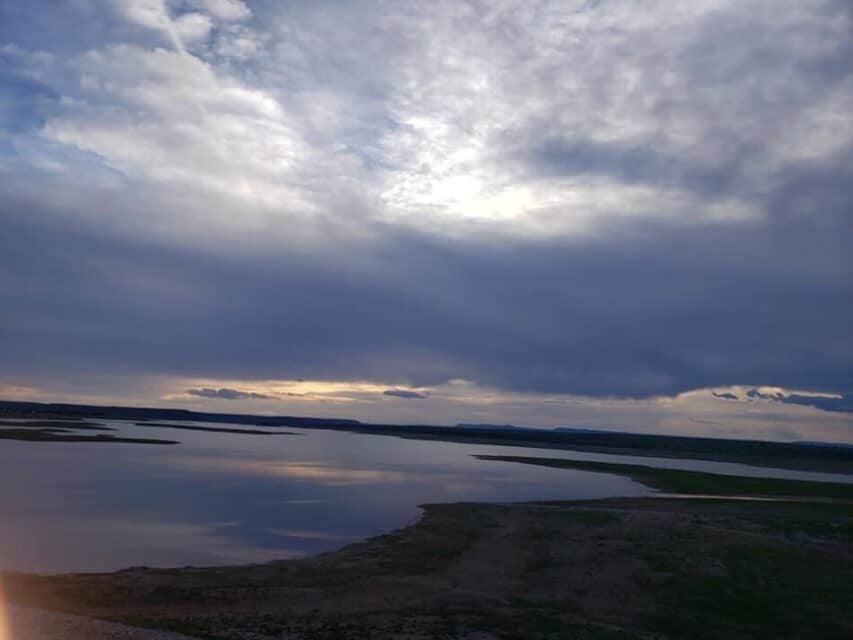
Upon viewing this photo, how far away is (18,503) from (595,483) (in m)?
46.6

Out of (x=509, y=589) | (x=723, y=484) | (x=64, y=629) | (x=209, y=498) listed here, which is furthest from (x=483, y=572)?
(x=723, y=484)

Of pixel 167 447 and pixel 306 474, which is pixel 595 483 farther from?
pixel 167 447

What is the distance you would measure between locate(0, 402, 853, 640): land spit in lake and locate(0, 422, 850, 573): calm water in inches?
13.8

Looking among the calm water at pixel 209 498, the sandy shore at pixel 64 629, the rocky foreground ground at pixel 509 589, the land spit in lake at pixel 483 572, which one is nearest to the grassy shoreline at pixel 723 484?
the calm water at pixel 209 498

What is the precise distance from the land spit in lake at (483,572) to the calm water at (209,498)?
350 mm

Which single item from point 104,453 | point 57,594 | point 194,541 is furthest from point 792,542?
point 104,453

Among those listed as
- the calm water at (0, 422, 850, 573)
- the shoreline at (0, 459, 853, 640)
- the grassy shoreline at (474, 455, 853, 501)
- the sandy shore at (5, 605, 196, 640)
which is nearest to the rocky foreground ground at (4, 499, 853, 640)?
the shoreline at (0, 459, 853, 640)

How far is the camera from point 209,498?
147 feet

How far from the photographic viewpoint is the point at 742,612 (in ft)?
74.9

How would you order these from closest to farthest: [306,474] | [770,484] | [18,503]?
1. [18,503]
2. [306,474]
3. [770,484]

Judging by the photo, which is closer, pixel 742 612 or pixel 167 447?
pixel 742 612

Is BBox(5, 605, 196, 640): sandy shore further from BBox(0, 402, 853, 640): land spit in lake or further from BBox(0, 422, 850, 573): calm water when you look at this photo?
BBox(0, 422, 850, 573): calm water

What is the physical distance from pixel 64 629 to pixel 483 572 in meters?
15.5

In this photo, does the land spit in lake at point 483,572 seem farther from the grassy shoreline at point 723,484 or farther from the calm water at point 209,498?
the grassy shoreline at point 723,484
